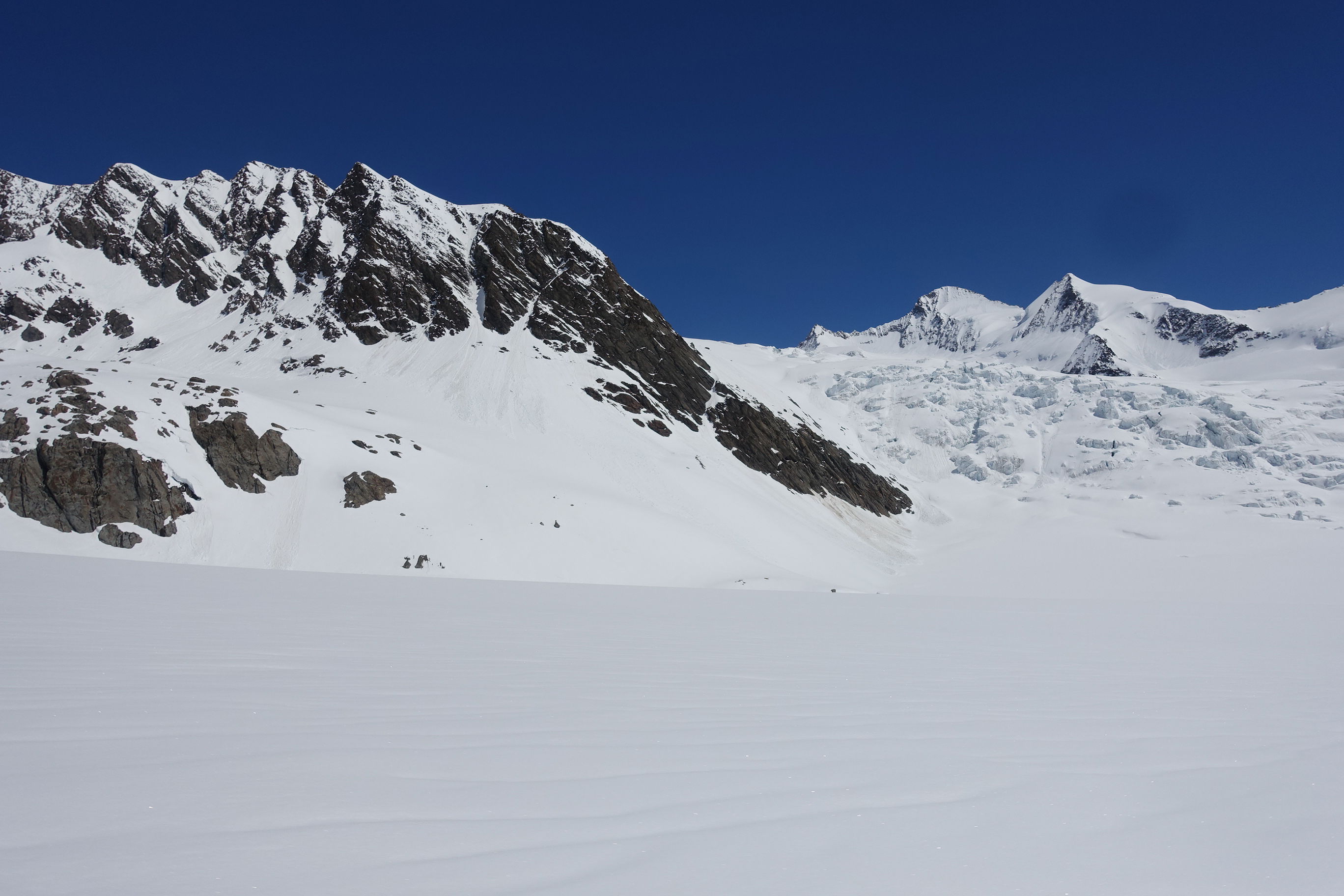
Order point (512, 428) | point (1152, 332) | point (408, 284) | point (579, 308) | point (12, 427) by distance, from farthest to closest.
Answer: point (1152, 332)
point (579, 308)
point (408, 284)
point (512, 428)
point (12, 427)

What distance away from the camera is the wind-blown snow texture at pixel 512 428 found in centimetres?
3366

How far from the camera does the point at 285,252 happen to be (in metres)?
88.6

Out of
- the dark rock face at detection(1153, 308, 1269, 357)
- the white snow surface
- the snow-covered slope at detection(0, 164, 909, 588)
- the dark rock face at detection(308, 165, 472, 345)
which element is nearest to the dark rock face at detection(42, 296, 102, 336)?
the snow-covered slope at detection(0, 164, 909, 588)

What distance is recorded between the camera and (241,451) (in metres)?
36.0

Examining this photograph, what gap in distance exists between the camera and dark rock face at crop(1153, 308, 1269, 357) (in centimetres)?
15625

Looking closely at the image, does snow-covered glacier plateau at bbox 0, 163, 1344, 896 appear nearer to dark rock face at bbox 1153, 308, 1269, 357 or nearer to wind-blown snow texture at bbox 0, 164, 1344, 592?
wind-blown snow texture at bbox 0, 164, 1344, 592

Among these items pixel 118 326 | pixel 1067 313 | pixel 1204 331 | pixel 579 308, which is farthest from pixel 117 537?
pixel 1067 313

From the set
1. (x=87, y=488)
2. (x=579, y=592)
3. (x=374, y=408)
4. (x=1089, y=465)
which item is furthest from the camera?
(x=1089, y=465)

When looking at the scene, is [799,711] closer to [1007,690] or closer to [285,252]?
[1007,690]

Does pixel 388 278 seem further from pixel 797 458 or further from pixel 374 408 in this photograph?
pixel 797 458

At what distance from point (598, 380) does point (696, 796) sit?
65.2 metres

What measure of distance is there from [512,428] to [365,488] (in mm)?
21138

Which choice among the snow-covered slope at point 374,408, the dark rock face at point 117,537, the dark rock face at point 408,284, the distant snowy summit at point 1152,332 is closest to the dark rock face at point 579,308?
the dark rock face at point 408,284

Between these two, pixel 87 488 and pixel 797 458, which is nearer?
pixel 87 488
